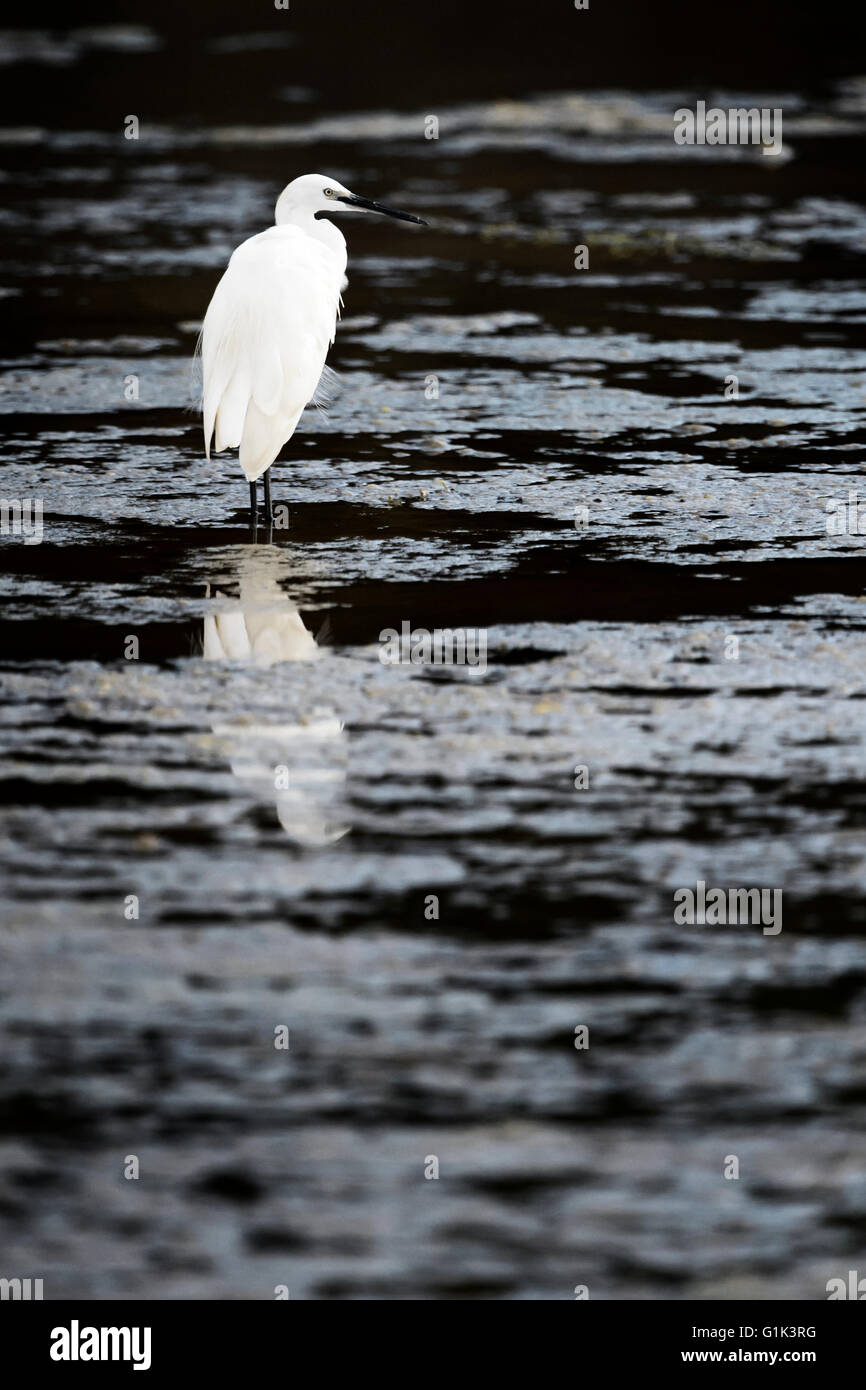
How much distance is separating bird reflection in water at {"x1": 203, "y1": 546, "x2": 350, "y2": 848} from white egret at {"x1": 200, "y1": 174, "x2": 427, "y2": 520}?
88 centimetres

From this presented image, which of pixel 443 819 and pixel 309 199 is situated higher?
pixel 309 199

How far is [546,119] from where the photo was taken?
817 inches

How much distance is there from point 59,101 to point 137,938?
742 inches

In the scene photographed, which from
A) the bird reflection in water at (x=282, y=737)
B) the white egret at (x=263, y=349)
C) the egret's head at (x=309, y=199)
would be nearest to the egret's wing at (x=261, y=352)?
the white egret at (x=263, y=349)

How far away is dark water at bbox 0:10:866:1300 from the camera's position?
3865 mm

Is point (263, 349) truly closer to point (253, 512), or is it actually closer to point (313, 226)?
point (253, 512)

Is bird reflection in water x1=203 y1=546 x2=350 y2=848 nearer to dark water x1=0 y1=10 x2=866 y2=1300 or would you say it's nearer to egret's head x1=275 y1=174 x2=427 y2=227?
dark water x1=0 y1=10 x2=866 y2=1300

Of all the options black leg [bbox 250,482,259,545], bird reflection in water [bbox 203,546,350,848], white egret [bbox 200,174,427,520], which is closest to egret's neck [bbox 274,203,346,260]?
white egret [bbox 200,174,427,520]

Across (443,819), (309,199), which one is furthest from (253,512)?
(443,819)

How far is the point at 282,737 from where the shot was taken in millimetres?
5879

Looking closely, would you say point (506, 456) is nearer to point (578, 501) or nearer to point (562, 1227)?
point (578, 501)

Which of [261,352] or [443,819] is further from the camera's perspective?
[261,352]

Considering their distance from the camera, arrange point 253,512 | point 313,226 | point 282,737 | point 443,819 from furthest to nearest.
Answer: point 313,226 < point 253,512 < point 282,737 < point 443,819

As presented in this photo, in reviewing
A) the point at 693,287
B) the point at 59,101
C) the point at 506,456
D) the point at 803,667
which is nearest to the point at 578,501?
the point at 506,456
